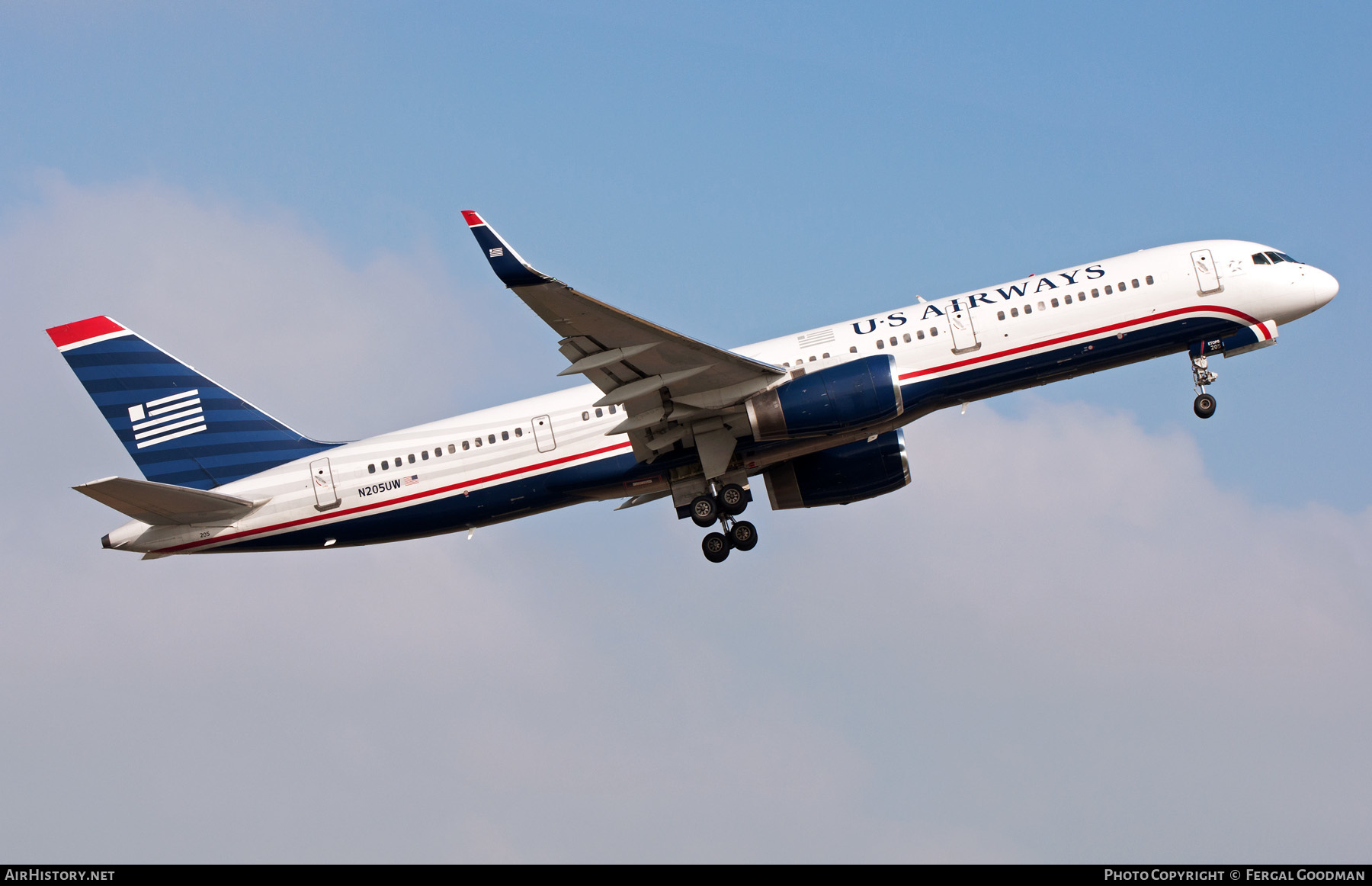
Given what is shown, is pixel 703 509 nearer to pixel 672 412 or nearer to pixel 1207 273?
pixel 672 412

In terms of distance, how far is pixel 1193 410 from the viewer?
3519cm

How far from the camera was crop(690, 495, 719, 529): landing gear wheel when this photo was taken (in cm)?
3562

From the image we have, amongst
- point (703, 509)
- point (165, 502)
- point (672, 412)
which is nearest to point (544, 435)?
point (672, 412)

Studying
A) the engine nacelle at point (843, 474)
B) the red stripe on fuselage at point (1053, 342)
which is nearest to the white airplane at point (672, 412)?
the red stripe on fuselage at point (1053, 342)

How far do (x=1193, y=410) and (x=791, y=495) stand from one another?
11654 millimetres

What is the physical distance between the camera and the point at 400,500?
34.8 meters

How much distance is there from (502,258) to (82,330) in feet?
55.9

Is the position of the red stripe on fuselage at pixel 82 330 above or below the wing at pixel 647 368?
above

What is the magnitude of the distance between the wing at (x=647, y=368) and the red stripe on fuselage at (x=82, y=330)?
1584cm

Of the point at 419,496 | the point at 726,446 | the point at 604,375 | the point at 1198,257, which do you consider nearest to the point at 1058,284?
the point at 1198,257

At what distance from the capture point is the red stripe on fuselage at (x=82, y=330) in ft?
121

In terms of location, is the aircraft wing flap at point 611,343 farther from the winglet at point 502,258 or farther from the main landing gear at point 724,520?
the main landing gear at point 724,520
